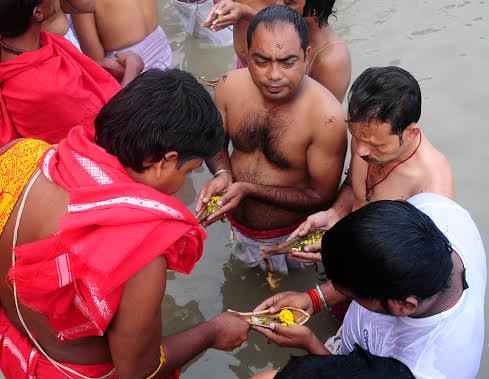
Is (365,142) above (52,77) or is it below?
below

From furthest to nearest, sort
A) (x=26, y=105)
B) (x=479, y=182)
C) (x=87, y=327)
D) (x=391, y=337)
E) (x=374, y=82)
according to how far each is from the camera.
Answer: (x=479, y=182)
(x=26, y=105)
(x=374, y=82)
(x=391, y=337)
(x=87, y=327)

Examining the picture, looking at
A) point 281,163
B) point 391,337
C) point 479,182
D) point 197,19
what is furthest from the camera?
point 197,19

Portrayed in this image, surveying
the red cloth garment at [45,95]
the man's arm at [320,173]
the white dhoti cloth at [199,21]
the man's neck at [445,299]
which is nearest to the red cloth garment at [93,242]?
the man's neck at [445,299]

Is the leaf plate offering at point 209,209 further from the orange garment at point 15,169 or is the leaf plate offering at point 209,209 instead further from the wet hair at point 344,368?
the wet hair at point 344,368

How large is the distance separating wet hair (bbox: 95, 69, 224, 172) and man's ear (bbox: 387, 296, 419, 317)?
2.97 ft

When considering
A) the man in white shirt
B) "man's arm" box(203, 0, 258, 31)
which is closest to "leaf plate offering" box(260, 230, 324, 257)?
the man in white shirt

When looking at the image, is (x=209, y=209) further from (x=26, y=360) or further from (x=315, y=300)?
(x=26, y=360)

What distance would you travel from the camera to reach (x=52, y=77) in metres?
2.84

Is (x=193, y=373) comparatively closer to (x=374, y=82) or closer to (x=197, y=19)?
(x=374, y=82)

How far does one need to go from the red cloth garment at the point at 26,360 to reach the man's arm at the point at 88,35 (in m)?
2.35

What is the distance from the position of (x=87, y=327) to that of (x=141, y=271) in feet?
1.22

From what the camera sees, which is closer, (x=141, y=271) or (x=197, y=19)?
(x=141, y=271)

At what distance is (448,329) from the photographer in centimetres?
191

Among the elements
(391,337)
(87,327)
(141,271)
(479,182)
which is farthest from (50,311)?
(479,182)
